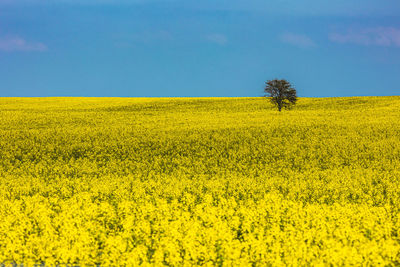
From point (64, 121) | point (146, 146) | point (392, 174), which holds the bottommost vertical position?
point (392, 174)

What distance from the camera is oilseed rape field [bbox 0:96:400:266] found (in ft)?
33.4

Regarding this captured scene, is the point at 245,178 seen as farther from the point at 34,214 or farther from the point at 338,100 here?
the point at 338,100

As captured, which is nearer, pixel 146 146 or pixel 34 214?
pixel 34 214

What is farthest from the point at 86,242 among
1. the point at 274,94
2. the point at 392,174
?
the point at 274,94

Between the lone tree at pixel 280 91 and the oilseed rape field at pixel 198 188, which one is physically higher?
the lone tree at pixel 280 91

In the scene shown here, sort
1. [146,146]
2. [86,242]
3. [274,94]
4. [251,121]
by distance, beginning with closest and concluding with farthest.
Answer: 1. [86,242]
2. [146,146]
3. [251,121]
4. [274,94]

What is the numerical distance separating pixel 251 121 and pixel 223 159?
14.8 meters

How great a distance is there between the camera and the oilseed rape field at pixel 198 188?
10.2 m

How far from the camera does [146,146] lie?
31328mm

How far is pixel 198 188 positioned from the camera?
781 inches

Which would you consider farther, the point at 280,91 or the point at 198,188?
the point at 280,91

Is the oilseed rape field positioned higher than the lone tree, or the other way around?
the lone tree

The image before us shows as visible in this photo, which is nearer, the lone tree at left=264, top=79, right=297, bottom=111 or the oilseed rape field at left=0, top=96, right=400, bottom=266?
Answer: the oilseed rape field at left=0, top=96, right=400, bottom=266

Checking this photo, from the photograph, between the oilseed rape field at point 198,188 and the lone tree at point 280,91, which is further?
the lone tree at point 280,91
